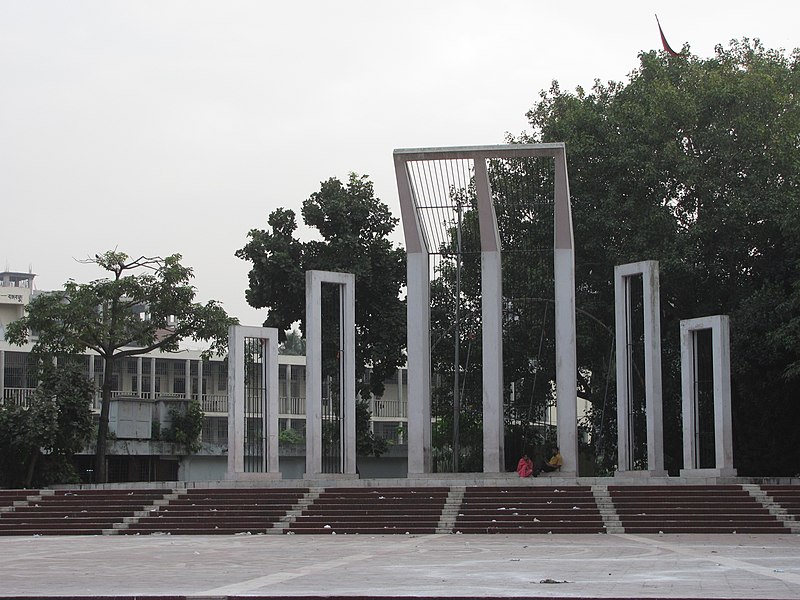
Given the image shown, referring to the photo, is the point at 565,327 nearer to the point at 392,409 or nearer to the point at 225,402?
the point at 225,402

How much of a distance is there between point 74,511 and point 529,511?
31.7 feet

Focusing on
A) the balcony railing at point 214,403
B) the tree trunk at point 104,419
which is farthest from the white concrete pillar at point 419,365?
the balcony railing at point 214,403

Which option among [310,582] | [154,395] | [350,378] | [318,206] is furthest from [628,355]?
[154,395]

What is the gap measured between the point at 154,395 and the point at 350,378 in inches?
927

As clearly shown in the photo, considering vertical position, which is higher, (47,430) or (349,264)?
(349,264)

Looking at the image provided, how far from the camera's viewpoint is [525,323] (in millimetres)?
31828

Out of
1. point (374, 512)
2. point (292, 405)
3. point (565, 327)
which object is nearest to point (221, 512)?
point (374, 512)

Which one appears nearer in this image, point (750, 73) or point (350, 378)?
point (350, 378)

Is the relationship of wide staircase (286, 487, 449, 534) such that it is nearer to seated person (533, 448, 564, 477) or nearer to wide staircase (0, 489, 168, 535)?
seated person (533, 448, 564, 477)

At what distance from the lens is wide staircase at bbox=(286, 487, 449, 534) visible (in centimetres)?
2300

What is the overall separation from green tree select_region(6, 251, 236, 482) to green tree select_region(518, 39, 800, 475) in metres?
11.1

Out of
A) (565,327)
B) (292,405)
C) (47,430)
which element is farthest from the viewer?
(292,405)

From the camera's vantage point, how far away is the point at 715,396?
27312mm

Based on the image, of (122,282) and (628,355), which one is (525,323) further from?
(122,282)
